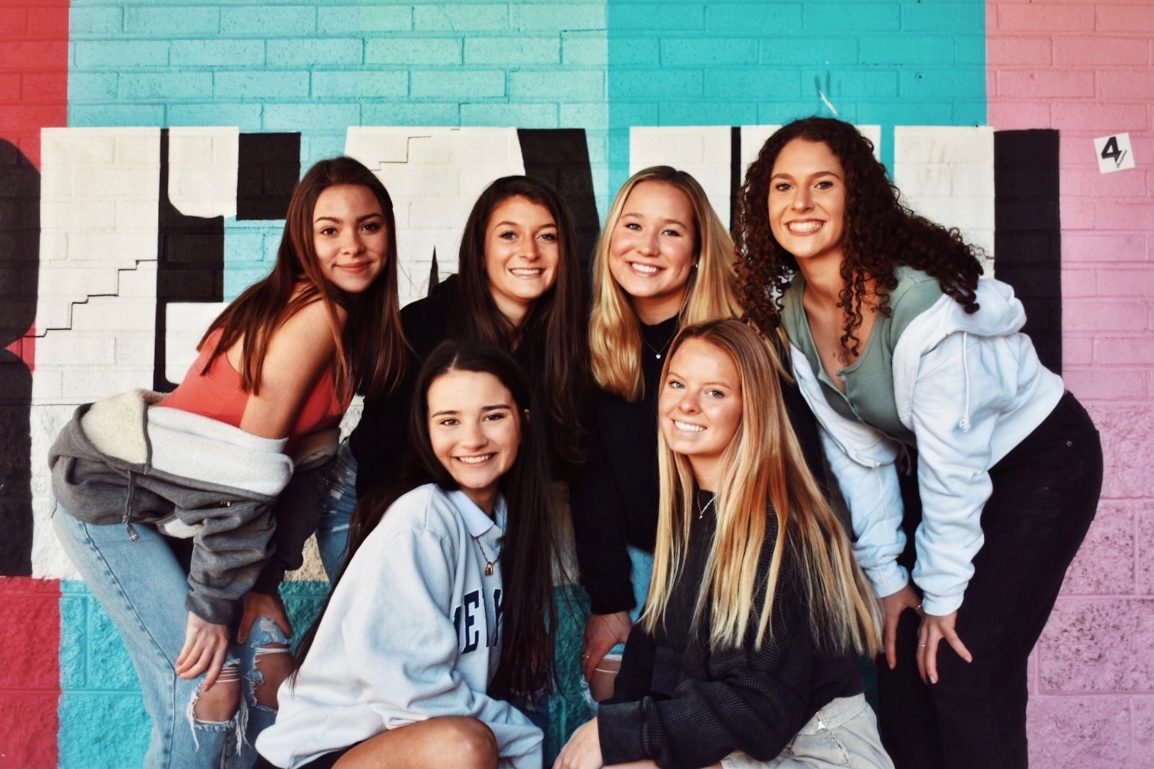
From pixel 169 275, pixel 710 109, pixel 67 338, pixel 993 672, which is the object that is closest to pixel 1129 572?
pixel 993 672

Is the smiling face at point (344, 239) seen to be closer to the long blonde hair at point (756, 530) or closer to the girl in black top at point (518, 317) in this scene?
the girl in black top at point (518, 317)

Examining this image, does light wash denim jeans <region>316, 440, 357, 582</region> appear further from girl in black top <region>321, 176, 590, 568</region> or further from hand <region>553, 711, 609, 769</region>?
hand <region>553, 711, 609, 769</region>

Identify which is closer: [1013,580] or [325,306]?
[1013,580]

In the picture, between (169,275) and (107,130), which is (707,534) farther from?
(107,130)

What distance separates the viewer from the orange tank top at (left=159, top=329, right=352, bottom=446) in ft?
7.84

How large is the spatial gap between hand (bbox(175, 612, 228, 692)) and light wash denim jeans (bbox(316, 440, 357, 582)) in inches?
15.6

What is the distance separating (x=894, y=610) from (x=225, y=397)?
6.08 feet

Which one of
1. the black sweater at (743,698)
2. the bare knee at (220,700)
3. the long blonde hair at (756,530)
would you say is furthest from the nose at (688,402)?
the bare knee at (220,700)

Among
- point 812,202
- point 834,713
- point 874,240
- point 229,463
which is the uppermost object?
point 812,202

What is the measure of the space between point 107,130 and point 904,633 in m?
3.14

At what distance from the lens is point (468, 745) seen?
6.53ft

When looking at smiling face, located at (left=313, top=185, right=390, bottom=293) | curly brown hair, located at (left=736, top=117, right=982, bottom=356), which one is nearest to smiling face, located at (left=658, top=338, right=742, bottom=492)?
curly brown hair, located at (left=736, top=117, right=982, bottom=356)

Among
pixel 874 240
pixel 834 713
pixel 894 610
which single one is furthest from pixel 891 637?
pixel 874 240

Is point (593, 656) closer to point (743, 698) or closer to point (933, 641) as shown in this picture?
point (743, 698)
